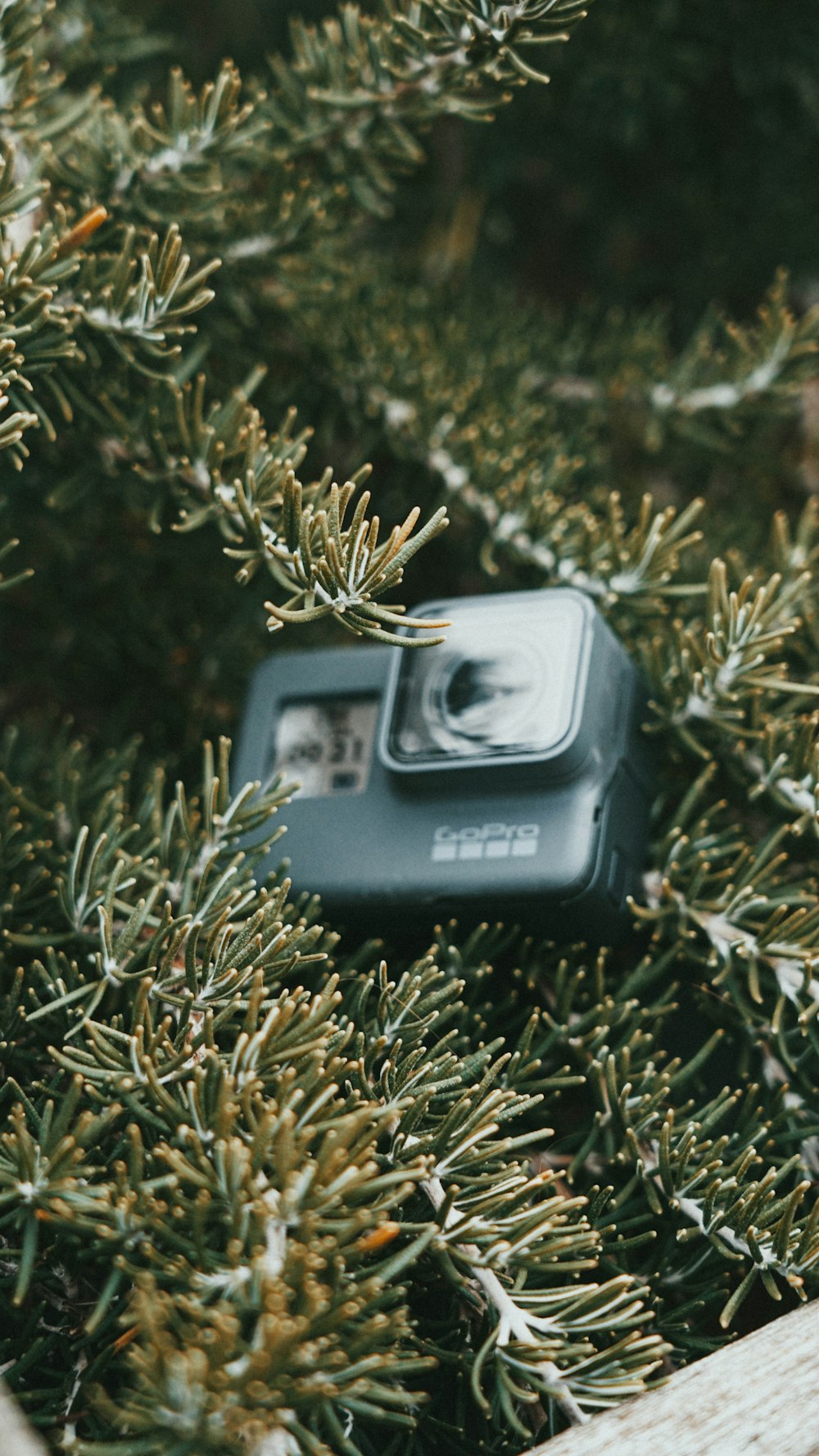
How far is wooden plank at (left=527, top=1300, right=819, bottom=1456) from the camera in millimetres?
359

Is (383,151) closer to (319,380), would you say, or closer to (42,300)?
(319,380)

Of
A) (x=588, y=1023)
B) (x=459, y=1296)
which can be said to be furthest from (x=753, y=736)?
(x=459, y=1296)

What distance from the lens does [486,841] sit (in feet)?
1.64

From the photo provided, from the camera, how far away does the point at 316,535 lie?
0.43 metres

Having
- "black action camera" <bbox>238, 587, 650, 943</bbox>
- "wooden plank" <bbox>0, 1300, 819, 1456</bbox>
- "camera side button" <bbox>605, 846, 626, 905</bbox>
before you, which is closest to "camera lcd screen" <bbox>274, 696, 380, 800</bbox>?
"black action camera" <bbox>238, 587, 650, 943</bbox>

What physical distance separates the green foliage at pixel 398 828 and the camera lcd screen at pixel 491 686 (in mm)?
57

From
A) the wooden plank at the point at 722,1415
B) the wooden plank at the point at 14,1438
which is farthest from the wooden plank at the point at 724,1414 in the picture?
the wooden plank at the point at 14,1438

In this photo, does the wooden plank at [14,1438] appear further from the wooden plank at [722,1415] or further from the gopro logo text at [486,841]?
the gopro logo text at [486,841]

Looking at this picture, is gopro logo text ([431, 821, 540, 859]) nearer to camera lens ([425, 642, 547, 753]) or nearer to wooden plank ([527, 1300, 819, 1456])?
Answer: camera lens ([425, 642, 547, 753])

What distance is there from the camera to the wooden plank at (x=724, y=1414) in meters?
0.36

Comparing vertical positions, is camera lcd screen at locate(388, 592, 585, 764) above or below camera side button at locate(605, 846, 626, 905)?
above

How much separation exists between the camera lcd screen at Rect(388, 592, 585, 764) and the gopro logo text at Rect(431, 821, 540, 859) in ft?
0.11

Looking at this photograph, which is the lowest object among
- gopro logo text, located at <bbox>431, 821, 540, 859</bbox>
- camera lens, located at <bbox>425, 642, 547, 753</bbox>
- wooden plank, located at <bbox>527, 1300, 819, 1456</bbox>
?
wooden plank, located at <bbox>527, 1300, 819, 1456</bbox>

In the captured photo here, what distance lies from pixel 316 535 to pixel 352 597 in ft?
0.13
